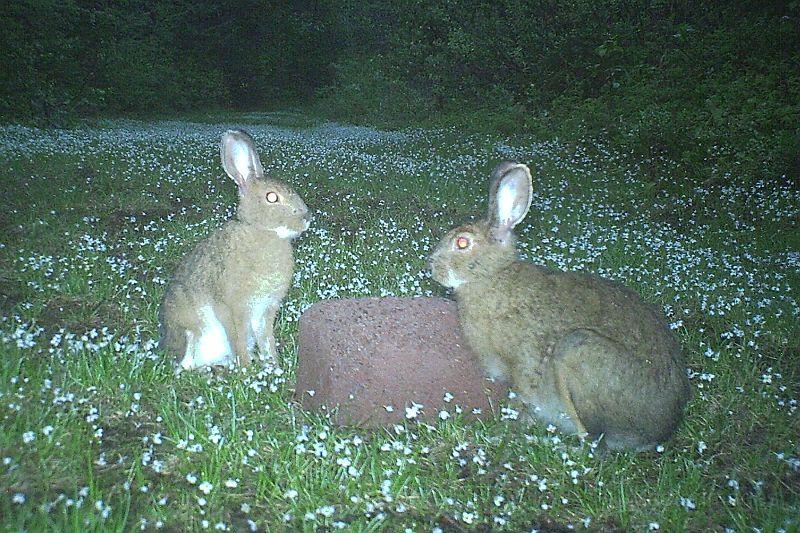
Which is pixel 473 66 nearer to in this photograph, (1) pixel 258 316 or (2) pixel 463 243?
(2) pixel 463 243

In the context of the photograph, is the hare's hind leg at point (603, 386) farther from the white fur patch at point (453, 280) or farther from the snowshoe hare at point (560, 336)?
the white fur patch at point (453, 280)

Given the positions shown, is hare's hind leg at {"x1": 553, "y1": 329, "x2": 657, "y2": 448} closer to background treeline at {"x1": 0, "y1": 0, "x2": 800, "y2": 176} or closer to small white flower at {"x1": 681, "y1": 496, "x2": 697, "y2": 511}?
small white flower at {"x1": 681, "y1": 496, "x2": 697, "y2": 511}

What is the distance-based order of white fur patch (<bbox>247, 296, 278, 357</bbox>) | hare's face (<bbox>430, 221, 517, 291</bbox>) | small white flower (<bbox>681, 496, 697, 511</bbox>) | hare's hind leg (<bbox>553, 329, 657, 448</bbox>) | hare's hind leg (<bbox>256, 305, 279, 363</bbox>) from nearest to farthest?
small white flower (<bbox>681, 496, 697, 511</bbox>) < hare's hind leg (<bbox>553, 329, 657, 448</bbox>) < hare's face (<bbox>430, 221, 517, 291</bbox>) < white fur patch (<bbox>247, 296, 278, 357</bbox>) < hare's hind leg (<bbox>256, 305, 279, 363</bbox>)

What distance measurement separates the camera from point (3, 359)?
4082 millimetres

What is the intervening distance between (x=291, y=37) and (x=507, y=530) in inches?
1572

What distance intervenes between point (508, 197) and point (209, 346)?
199 cm

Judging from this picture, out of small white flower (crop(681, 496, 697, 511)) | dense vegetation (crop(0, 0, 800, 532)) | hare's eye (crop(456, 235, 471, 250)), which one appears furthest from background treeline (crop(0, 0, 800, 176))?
small white flower (crop(681, 496, 697, 511))

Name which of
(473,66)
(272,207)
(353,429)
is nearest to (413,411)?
(353,429)

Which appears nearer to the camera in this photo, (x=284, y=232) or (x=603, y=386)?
(x=603, y=386)

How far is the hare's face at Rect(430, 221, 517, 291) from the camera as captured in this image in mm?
4547

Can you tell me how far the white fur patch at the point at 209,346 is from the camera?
15.1ft

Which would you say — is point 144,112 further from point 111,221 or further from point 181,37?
point 111,221

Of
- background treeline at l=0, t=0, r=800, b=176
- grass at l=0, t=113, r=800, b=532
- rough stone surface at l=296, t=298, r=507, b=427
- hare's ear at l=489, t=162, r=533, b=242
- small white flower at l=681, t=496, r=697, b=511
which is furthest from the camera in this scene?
background treeline at l=0, t=0, r=800, b=176

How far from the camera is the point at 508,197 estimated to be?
451 centimetres
